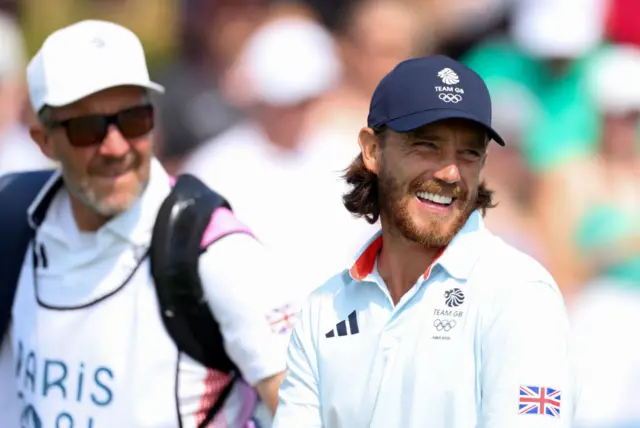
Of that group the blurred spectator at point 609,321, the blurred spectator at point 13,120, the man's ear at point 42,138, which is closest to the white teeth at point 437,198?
the man's ear at point 42,138

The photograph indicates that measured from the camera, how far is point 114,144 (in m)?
4.43

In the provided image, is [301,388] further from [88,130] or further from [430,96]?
[88,130]

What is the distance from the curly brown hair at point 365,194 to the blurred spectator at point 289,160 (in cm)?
261

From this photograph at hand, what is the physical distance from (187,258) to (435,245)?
104cm

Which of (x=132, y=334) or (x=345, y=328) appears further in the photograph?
(x=132, y=334)

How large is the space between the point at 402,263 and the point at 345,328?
0.79 feet

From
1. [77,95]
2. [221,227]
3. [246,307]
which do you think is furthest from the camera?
[77,95]

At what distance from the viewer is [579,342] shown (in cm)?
727

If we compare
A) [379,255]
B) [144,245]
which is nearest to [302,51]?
[144,245]

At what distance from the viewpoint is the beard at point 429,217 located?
11.4 ft

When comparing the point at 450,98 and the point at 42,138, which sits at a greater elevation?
the point at 42,138

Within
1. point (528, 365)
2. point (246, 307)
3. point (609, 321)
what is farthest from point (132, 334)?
point (609, 321)

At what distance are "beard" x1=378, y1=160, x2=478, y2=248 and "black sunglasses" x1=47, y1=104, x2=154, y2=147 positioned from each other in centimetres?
122

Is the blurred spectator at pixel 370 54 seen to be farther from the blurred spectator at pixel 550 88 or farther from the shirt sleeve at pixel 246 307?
the shirt sleeve at pixel 246 307
